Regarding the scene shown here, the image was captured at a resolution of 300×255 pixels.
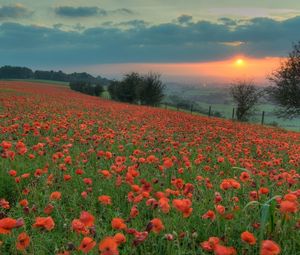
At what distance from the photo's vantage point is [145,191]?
3826 mm

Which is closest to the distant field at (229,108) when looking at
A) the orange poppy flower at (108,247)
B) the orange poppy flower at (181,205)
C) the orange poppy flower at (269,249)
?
the orange poppy flower at (181,205)

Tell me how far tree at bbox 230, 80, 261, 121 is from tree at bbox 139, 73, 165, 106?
15.3 m

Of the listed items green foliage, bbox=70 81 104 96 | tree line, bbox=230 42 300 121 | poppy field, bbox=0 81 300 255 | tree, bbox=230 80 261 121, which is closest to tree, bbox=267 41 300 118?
tree line, bbox=230 42 300 121

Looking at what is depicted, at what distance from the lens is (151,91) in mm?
61562

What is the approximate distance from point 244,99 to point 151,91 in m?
17.1

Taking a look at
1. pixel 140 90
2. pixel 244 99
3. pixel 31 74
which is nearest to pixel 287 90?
pixel 244 99

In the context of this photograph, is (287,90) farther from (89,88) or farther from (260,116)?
(89,88)

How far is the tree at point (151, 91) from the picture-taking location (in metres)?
61.5

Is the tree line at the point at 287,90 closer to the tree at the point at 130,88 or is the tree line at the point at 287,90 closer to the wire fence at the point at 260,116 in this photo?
the wire fence at the point at 260,116

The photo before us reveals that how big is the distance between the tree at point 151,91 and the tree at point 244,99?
50.1ft

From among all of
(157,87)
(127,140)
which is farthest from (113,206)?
(157,87)

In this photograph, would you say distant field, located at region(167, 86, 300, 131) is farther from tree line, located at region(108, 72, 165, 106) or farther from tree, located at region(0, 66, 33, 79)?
tree, located at region(0, 66, 33, 79)

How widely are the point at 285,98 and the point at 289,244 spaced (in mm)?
31999

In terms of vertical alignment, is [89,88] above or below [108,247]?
below
